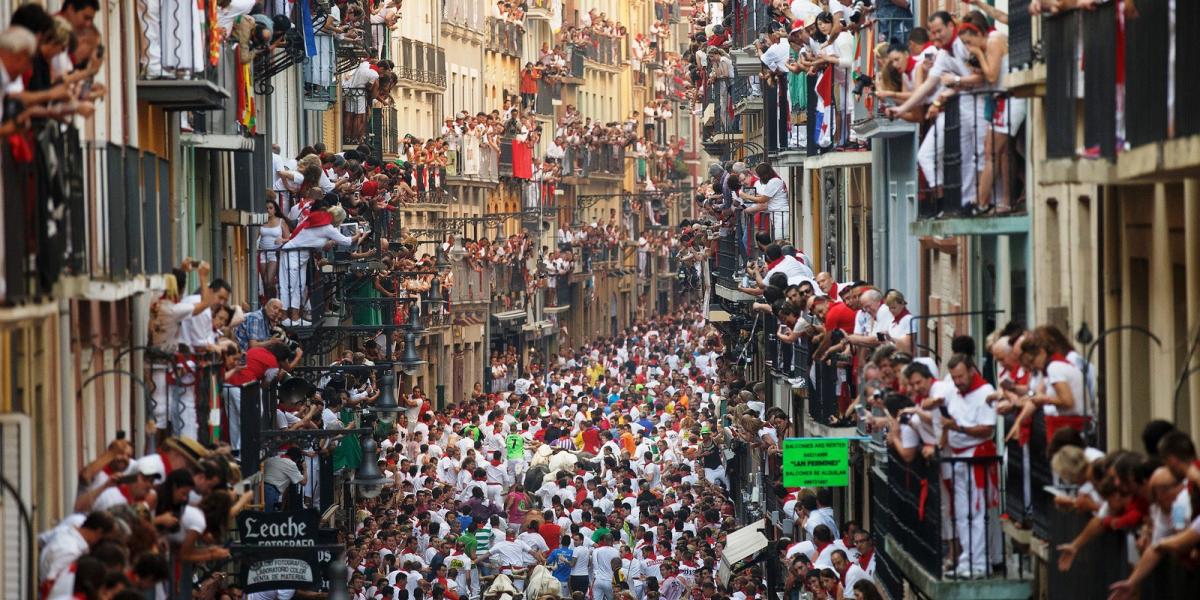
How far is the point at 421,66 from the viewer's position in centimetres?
7150

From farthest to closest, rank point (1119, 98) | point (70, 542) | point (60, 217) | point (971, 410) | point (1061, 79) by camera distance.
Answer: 1. point (971, 410)
2. point (1061, 79)
3. point (60, 217)
4. point (70, 542)
5. point (1119, 98)

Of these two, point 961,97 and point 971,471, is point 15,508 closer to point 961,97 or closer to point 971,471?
point 971,471

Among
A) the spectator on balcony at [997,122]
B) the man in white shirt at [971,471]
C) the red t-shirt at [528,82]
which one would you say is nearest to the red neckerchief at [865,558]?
the spectator on balcony at [997,122]

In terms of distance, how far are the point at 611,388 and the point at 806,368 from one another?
112 feet

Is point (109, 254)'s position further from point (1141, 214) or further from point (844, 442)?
point (844, 442)

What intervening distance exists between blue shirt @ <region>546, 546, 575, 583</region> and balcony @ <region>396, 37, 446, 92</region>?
3436 centimetres

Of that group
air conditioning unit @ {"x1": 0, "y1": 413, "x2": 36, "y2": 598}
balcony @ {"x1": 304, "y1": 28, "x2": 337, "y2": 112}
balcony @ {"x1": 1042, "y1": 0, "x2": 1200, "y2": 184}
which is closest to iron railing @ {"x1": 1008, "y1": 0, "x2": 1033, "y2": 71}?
balcony @ {"x1": 1042, "y1": 0, "x2": 1200, "y2": 184}

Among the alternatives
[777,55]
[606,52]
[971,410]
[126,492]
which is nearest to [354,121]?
[777,55]

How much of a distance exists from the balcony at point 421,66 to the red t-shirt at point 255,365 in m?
39.3

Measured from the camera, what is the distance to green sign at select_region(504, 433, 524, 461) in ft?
155

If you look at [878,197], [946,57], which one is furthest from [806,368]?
[946,57]

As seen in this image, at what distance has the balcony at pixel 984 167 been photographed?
21.1 meters

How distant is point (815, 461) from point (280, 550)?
5.85 m

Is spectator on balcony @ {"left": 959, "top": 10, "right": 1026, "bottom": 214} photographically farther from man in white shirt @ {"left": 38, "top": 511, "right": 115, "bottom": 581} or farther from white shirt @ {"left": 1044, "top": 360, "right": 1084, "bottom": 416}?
man in white shirt @ {"left": 38, "top": 511, "right": 115, "bottom": 581}
